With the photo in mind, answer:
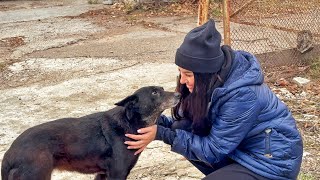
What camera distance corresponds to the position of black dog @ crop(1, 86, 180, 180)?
353cm

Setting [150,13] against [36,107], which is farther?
[150,13]

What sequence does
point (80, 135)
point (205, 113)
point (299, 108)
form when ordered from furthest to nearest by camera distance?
point (299, 108), point (80, 135), point (205, 113)

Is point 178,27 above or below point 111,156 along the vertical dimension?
below

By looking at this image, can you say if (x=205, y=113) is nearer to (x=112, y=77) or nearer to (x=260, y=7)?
(x=112, y=77)

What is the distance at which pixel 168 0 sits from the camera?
13.6m

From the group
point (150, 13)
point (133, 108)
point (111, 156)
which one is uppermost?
point (133, 108)

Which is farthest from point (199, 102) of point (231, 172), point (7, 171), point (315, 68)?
point (315, 68)

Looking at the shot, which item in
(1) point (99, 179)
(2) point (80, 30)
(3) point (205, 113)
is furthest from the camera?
(2) point (80, 30)

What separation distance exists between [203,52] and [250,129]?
570mm

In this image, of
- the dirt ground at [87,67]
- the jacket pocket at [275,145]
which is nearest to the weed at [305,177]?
the dirt ground at [87,67]

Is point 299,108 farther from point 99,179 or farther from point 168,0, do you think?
point 168,0

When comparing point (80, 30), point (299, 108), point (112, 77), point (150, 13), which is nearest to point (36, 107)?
point (112, 77)

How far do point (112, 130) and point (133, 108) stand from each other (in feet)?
0.77

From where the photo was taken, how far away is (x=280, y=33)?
9008 millimetres
